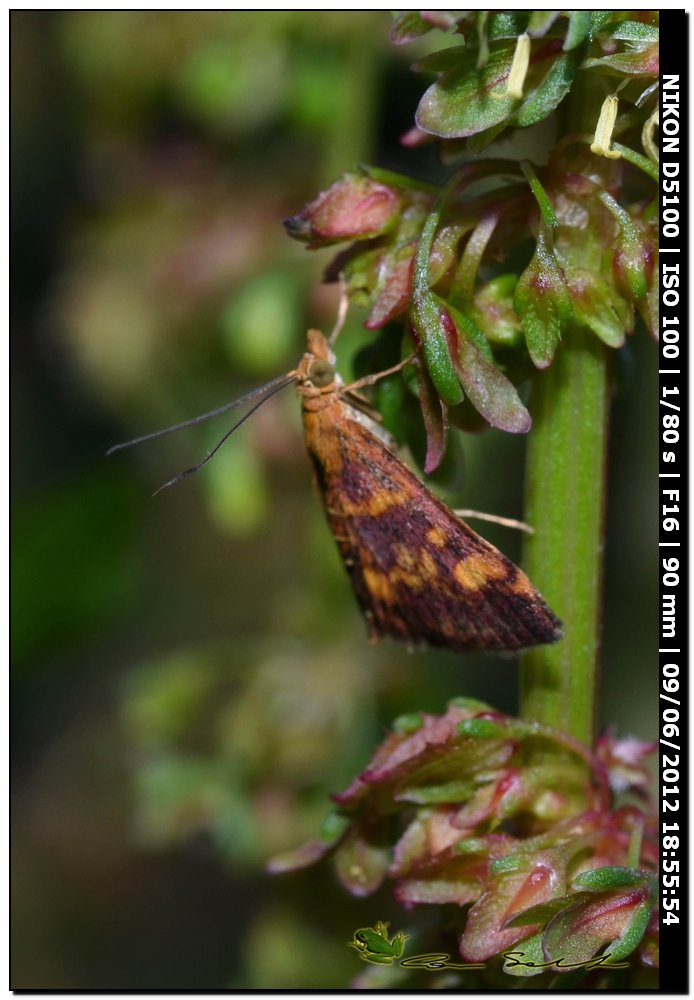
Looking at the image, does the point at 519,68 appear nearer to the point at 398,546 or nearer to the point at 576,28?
the point at 576,28

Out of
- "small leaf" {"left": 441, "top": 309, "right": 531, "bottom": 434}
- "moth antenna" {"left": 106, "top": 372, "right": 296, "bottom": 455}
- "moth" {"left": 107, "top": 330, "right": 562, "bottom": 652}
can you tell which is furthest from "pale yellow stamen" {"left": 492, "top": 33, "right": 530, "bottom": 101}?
"moth antenna" {"left": 106, "top": 372, "right": 296, "bottom": 455}

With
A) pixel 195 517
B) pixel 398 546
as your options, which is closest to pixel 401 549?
pixel 398 546

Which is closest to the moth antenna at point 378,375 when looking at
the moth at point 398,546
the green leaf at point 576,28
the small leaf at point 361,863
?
the moth at point 398,546

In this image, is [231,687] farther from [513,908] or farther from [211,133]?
[513,908]

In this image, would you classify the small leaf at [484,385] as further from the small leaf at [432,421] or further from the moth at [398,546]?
the moth at [398,546]

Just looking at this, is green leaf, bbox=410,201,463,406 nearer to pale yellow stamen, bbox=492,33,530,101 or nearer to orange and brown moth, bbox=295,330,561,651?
pale yellow stamen, bbox=492,33,530,101

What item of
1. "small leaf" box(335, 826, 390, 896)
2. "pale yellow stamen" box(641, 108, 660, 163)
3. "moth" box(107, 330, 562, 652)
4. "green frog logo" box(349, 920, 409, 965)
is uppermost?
"pale yellow stamen" box(641, 108, 660, 163)
